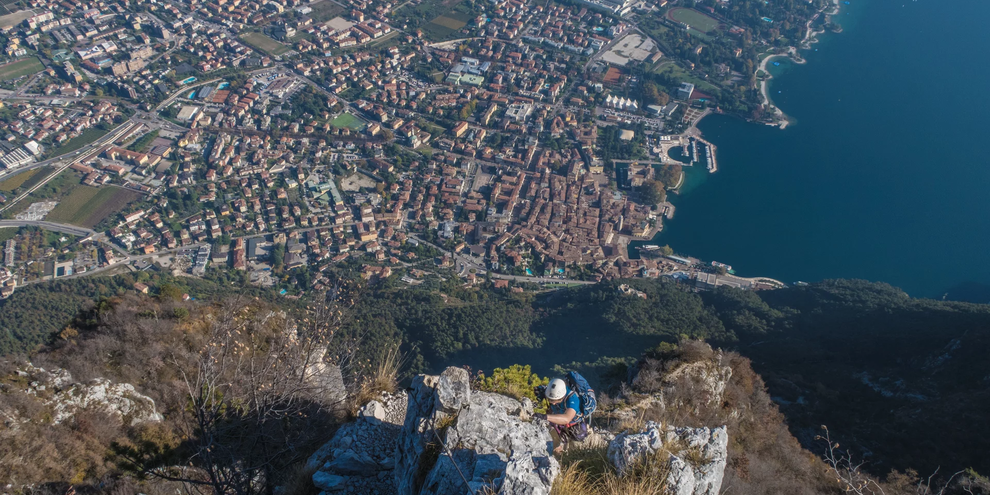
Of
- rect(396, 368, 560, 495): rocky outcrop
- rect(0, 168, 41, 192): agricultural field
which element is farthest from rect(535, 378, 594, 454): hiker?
rect(0, 168, 41, 192): agricultural field

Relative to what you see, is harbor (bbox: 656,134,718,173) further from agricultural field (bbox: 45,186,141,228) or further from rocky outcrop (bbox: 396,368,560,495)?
rocky outcrop (bbox: 396,368,560,495)

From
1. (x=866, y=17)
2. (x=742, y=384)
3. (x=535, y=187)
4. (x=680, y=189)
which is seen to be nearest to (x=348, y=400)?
(x=742, y=384)

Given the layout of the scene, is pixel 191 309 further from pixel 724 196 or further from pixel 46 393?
pixel 724 196

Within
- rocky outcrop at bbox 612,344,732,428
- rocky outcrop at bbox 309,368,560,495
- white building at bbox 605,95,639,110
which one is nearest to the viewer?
rocky outcrop at bbox 309,368,560,495

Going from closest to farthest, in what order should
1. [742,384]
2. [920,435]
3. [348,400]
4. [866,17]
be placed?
[348,400] → [742,384] → [920,435] → [866,17]

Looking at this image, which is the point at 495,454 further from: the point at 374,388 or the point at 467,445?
the point at 374,388

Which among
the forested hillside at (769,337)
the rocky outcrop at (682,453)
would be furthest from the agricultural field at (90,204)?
the rocky outcrop at (682,453)

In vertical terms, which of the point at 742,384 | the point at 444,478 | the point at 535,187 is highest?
the point at 444,478
